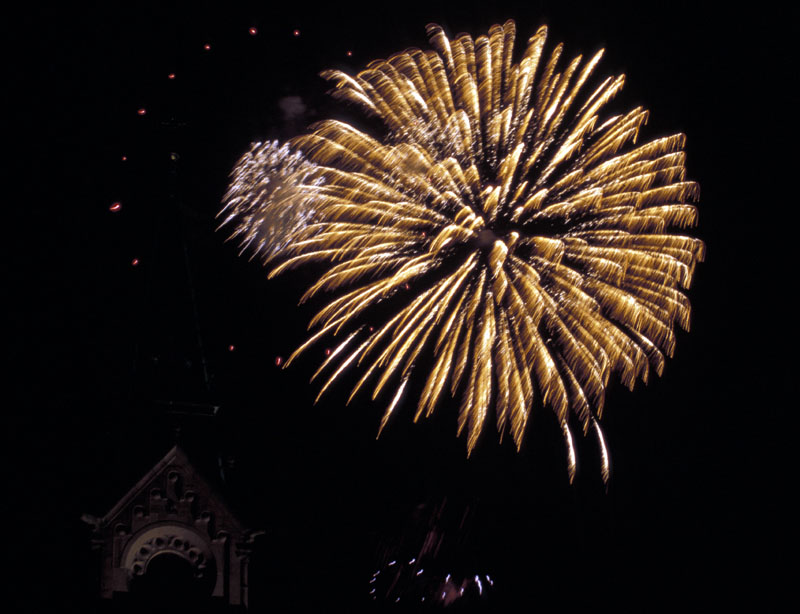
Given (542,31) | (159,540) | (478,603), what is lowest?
(478,603)

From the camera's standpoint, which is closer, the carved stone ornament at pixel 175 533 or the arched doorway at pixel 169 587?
the arched doorway at pixel 169 587

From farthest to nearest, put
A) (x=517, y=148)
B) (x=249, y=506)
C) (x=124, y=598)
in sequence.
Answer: (x=517, y=148)
(x=249, y=506)
(x=124, y=598)

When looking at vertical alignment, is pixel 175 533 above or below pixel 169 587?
above

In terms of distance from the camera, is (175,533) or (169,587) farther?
(175,533)

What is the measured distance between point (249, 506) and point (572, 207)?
866 cm

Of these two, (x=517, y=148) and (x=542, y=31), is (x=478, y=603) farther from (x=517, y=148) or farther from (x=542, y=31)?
(x=542, y=31)

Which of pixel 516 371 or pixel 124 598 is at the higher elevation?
pixel 516 371

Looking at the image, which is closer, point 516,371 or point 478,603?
point 516,371

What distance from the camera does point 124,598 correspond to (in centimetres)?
2234

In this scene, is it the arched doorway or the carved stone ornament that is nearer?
the arched doorway

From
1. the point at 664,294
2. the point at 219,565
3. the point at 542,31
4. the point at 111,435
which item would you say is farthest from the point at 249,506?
the point at 542,31

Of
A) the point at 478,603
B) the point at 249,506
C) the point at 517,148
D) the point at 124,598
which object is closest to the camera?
the point at 124,598

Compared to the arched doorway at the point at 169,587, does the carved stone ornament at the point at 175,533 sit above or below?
above

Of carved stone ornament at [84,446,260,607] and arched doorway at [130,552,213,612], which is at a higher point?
carved stone ornament at [84,446,260,607]
